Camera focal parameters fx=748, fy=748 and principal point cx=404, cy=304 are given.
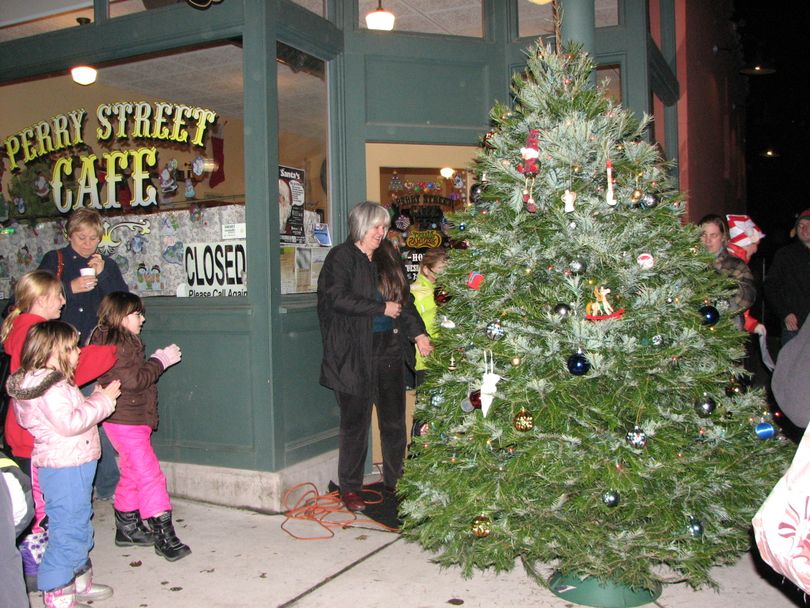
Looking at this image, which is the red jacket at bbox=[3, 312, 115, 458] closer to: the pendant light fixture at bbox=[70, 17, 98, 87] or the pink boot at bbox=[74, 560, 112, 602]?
the pink boot at bbox=[74, 560, 112, 602]

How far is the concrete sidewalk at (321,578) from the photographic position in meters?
3.66

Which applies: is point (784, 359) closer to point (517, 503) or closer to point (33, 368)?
point (517, 503)

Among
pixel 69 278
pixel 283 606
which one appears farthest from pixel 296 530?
pixel 69 278

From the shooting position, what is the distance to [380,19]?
6109mm

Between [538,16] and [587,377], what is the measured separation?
4213 millimetres

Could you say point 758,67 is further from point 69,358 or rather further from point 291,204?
point 69,358

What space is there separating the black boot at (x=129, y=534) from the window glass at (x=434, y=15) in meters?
4.07

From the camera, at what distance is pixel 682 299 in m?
3.41

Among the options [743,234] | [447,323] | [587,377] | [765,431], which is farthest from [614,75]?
[587,377]

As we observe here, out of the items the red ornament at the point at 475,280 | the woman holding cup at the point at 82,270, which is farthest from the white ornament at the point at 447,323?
the woman holding cup at the point at 82,270

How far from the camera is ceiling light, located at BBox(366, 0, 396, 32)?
19.9 feet

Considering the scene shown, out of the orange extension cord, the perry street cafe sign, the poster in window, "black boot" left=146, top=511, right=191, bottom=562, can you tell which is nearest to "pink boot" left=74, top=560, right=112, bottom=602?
"black boot" left=146, top=511, right=191, bottom=562

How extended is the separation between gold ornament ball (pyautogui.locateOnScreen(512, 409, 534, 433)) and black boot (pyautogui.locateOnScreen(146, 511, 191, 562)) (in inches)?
85.0

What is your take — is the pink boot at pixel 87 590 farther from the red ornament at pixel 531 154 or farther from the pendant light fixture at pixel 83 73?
the pendant light fixture at pixel 83 73
